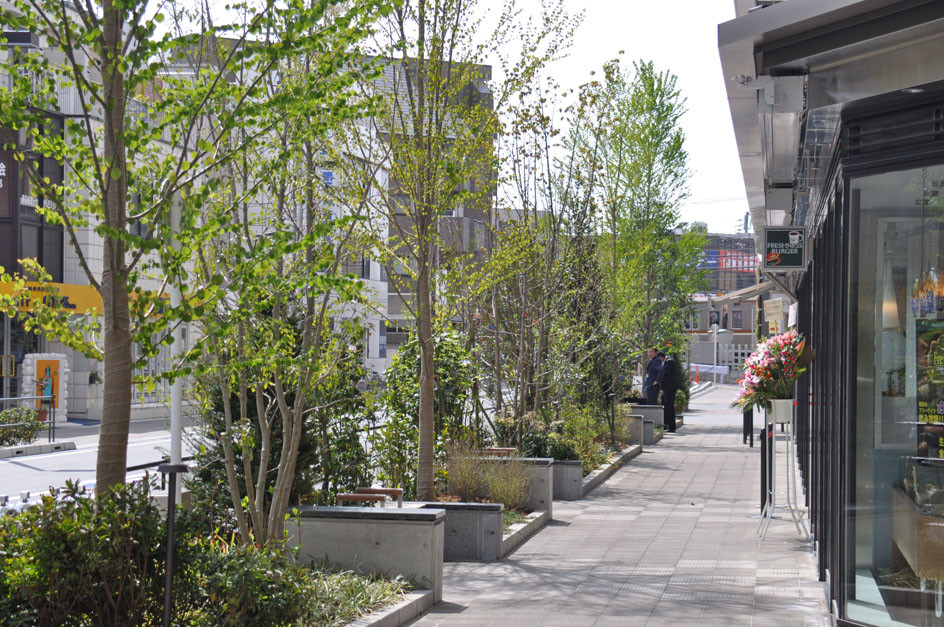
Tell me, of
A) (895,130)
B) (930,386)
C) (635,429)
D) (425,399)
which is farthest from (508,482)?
(635,429)

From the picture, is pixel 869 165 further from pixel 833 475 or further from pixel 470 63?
pixel 470 63

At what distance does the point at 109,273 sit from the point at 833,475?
462 centimetres

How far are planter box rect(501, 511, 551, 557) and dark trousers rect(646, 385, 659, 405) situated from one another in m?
17.3

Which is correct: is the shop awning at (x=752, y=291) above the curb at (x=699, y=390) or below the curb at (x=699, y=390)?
above

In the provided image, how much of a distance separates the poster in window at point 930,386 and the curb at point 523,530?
5.42 metres

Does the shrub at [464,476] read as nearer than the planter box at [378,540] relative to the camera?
No

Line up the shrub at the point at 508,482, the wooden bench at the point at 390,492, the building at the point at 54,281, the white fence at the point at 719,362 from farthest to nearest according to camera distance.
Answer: the white fence at the point at 719,362, the building at the point at 54,281, the shrub at the point at 508,482, the wooden bench at the point at 390,492

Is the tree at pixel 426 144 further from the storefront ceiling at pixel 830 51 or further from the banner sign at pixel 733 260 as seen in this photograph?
the banner sign at pixel 733 260

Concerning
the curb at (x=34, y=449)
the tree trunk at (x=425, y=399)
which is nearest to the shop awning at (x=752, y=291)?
the tree trunk at (x=425, y=399)

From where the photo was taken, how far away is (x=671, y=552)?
10875 mm

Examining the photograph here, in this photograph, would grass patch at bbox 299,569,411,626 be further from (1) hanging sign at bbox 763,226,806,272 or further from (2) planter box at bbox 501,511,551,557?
(1) hanging sign at bbox 763,226,806,272

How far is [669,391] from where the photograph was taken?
95.7 feet

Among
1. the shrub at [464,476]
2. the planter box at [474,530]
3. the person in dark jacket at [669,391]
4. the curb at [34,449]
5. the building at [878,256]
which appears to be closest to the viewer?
the building at [878,256]

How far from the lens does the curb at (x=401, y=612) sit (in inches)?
285
